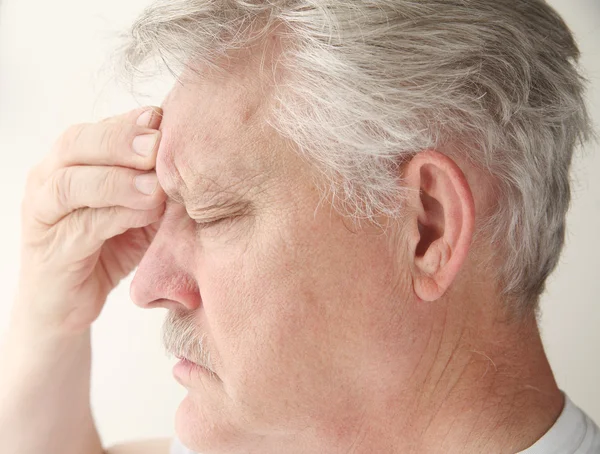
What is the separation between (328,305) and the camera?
3.69 ft

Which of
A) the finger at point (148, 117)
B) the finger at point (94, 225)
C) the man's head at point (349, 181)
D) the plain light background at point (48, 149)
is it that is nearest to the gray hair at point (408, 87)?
the man's head at point (349, 181)

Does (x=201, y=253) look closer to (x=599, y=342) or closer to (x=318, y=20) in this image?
(x=318, y=20)

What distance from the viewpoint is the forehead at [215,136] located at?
3.73 ft

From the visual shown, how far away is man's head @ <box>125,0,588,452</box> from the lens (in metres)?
1.10

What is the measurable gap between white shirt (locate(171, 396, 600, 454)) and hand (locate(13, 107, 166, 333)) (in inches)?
29.2

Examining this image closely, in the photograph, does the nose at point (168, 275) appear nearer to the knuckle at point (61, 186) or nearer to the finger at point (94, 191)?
the finger at point (94, 191)

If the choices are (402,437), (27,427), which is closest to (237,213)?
(402,437)

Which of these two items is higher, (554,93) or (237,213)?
(554,93)

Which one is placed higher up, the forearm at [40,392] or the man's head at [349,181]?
the man's head at [349,181]

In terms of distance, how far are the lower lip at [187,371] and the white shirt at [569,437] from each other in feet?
1.74

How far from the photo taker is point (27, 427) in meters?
1.61

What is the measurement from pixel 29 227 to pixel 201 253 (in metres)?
0.52

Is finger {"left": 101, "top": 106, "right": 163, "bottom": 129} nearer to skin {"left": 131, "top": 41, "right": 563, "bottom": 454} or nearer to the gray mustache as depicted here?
skin {"left": 131, "top": 41, "right": 563, "bottom": 454}

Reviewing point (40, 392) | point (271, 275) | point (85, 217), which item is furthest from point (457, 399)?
point (40, 392)
